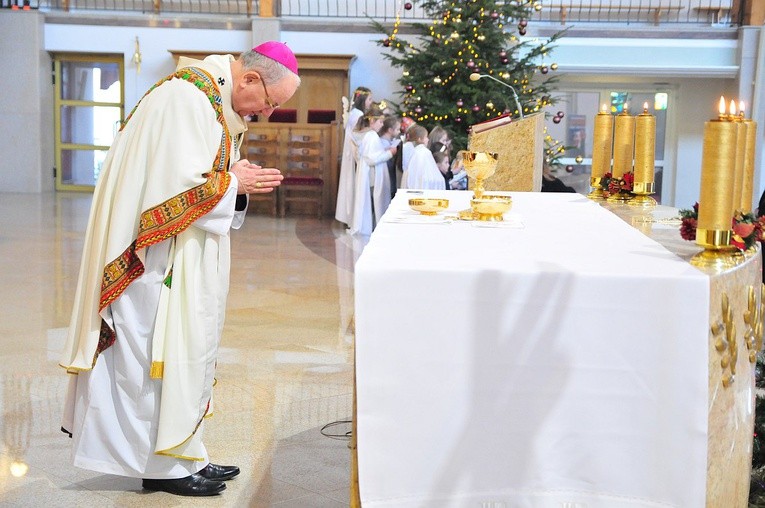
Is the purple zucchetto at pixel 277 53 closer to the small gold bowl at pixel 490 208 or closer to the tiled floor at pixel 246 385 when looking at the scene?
the small gold bowl at pixel 490 208

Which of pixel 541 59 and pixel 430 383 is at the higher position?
pixel 541 59

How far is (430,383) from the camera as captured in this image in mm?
2197

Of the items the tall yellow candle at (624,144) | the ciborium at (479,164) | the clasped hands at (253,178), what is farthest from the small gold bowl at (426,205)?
the tall yellow candle at (624,144)

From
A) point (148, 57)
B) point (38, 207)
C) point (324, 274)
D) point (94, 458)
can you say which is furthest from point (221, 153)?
point (148, 57)

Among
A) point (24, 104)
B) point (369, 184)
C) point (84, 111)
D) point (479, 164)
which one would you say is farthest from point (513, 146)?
point (84, 111)

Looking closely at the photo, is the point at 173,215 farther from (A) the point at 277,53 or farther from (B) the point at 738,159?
(B) the point at 738,159

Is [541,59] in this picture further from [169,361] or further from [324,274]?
[169,361]

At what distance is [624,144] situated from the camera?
4.38 meters

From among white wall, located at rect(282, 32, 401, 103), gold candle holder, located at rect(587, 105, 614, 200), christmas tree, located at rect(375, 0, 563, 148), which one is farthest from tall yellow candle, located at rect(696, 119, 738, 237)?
white wall, located at rect(282, 32, 401, 103)

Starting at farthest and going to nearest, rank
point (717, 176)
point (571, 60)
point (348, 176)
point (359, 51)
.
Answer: point (359, 51), point (571, 60), point (348, 176), point (717, 176)

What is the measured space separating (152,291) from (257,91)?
82 cm

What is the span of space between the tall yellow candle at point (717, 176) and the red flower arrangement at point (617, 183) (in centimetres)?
177

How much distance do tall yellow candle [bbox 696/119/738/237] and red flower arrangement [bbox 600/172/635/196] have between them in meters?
1.77

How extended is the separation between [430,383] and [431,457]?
18 cm
